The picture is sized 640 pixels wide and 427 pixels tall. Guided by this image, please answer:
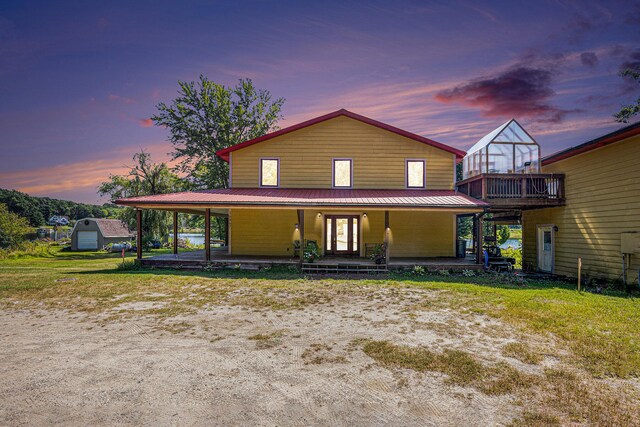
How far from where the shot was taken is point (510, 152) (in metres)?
14.8

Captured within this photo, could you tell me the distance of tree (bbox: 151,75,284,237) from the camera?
978 inches

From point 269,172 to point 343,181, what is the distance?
3754 mm

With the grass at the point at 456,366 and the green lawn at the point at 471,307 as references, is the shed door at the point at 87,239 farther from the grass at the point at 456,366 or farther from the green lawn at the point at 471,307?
the grass at the point at 456,366

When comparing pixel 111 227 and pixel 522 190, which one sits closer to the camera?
pixel 522 190

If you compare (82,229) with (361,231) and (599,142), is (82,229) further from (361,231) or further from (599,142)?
(599,142)

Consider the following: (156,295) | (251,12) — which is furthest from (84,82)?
(156,295)

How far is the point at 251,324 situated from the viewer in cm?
620

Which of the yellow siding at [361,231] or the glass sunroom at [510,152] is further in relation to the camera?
the yellow siding at [361,231]

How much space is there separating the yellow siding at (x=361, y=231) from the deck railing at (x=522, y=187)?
229cm

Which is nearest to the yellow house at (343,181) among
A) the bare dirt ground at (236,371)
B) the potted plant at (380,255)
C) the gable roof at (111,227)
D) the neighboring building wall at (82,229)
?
the potted plant at (380,255)

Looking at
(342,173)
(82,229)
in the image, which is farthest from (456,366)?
(82,229)

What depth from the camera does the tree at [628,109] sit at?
15.3 meters

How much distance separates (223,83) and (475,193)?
21474mm

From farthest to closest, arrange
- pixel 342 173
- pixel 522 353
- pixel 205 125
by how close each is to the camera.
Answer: pixel 205 125, pixel 342 173, pixel 522 353
